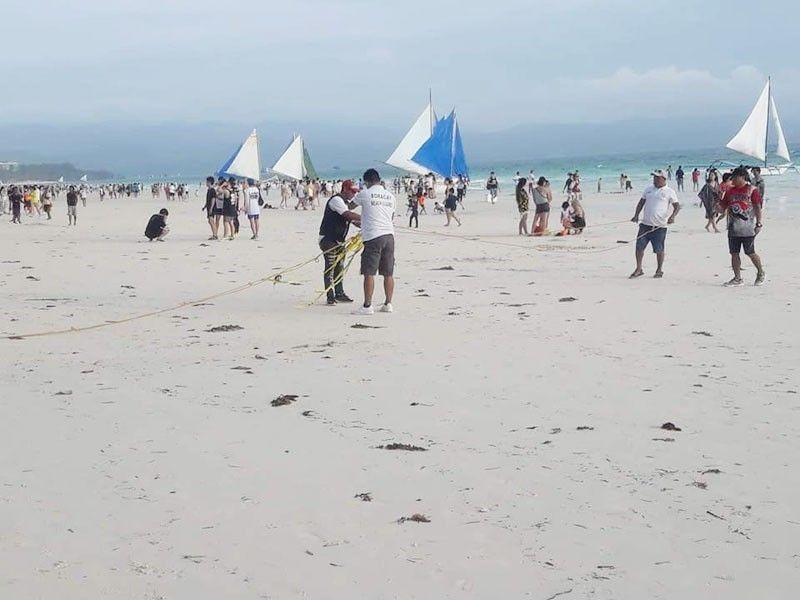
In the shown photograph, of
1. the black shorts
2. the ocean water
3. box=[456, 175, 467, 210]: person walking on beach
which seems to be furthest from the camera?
the ocean water

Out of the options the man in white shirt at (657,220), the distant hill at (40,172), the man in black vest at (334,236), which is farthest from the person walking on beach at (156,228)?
the distant hill at (40,172)

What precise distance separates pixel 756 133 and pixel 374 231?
35461 millimetres

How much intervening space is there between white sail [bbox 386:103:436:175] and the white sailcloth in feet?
21.9

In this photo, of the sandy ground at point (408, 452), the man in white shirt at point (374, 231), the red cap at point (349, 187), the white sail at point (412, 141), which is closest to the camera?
the sandy ground at point (408, 452)

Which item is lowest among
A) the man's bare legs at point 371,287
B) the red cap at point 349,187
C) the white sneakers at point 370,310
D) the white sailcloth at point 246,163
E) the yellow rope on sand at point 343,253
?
the white sneakers at point 370,310

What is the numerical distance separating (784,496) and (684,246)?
41.2 ft

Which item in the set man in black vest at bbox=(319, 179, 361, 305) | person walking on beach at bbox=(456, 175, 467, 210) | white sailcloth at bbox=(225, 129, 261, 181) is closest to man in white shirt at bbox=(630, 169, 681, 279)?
man in black vest at bbox=(319, 179, 361, 305)

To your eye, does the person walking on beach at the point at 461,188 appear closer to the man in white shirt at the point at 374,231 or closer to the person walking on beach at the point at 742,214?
the person walking on beach at the point at 742,214

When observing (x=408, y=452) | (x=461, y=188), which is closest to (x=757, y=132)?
(x=461, y=188)

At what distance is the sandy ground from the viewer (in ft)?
10.7

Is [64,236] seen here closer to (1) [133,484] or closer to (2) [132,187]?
(1) [133,484]

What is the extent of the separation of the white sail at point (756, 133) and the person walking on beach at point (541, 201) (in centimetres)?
2341

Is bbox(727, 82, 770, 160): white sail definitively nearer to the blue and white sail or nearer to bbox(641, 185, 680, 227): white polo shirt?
the blue and white sail

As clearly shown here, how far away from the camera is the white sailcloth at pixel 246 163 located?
40344 mm
